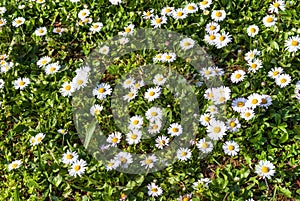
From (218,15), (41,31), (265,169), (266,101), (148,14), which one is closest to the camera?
(265,169)

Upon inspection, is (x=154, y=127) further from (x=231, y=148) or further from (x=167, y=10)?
(x=167, y=10)

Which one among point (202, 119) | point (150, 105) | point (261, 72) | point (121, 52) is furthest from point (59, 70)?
point (261, 72)

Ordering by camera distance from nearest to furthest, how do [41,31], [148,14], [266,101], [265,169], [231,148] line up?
1. [265,169]
2. [231,148]
3. [266,101]
4. [148,14]
5. [41,31]

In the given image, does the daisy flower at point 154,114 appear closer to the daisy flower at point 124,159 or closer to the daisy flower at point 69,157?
the daisy flower at point 124,159

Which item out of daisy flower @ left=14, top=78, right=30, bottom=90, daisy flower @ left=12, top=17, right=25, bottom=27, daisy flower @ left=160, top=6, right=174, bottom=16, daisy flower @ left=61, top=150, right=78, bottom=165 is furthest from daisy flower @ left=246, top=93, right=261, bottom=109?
daisy flower @ left=12, top=17, right=25, bottom=27

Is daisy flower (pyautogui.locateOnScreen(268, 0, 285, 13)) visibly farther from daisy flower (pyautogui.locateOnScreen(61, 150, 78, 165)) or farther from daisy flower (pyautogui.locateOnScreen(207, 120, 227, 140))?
daisy flower (pyautogui.locateOnScreen(61, 150, 78, 165))

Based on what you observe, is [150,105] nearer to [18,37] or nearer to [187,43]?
[187,43]

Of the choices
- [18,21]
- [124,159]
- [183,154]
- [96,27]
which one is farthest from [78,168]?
[18,21]
